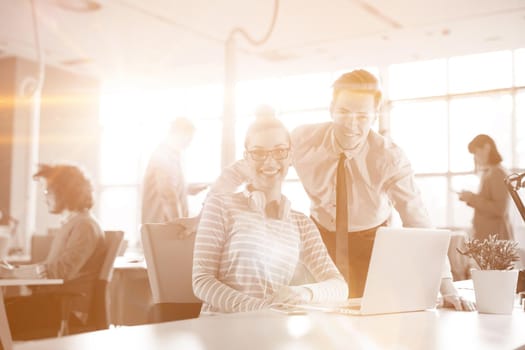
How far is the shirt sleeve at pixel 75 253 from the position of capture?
11.0ft

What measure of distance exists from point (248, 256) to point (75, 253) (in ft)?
5.91

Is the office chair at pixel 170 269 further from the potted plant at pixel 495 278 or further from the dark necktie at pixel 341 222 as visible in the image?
the potted plant at pixel 495 278

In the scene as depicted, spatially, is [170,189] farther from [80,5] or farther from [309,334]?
[309,334]

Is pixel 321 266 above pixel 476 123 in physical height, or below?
below

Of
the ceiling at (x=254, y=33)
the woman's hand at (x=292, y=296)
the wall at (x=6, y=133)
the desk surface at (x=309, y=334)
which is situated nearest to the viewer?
the desk surface at (x=309, y=334)

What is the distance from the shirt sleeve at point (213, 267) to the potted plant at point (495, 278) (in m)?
0.57

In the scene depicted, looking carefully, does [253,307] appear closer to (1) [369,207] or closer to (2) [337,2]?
(1) [369,207]

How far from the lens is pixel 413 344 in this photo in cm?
110

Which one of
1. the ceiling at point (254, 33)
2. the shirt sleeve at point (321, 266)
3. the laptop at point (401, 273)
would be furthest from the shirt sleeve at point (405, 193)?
the ceiling at point (254, 33)

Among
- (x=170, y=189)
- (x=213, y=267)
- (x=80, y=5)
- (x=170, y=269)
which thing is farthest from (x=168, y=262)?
(x=80, y=5)

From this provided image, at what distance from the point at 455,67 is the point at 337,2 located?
321 cm

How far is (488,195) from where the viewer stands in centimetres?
446

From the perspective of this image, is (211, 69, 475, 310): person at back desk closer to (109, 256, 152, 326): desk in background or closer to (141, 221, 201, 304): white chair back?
(141, 221, 201, 304): white chair back

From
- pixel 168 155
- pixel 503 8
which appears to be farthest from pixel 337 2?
pixel 168 155
